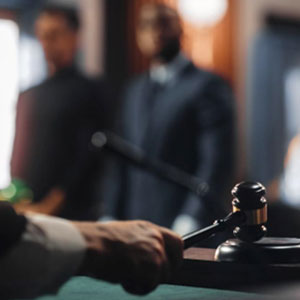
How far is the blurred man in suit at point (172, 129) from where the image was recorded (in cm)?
321

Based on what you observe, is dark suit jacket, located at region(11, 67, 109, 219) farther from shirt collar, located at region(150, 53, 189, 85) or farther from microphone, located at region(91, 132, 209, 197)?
microphone, located at region(91, 132, 209, 197)

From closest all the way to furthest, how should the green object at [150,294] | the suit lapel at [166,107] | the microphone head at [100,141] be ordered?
1. the green object at [150,294]
2. the microphone head at [100,141]
3. the suit lapel at [166,107]

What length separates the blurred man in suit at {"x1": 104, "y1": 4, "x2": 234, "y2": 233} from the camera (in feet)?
10.5

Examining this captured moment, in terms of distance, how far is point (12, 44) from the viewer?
4535mm

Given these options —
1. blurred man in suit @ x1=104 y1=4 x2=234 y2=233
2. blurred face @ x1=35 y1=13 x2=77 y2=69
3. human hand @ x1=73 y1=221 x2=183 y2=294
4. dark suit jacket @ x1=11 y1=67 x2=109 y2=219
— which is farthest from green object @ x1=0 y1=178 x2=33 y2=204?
human hand @ x1=73 y1=221 x2=183 y2=294

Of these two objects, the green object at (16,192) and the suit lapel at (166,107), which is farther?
the green object at (16,192)

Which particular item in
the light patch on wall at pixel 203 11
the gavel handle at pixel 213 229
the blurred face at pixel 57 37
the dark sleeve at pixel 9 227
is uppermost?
the light patch on wall at pixel 203 11

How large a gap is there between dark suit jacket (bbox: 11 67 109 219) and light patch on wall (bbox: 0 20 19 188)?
0.72 metres

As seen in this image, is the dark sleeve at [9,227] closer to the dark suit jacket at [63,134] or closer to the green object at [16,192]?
the dark suit jacket at [63,134]

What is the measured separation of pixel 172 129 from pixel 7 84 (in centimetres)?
151

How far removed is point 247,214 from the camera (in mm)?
1349

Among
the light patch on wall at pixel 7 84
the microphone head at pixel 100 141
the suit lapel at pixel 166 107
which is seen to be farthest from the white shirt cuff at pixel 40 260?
the light patch on wall at pixel 7 84

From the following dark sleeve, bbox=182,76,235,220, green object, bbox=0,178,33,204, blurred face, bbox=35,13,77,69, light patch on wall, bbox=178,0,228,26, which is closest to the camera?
dark sleeve, bbox=182,76,235,220

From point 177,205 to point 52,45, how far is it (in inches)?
37.3
